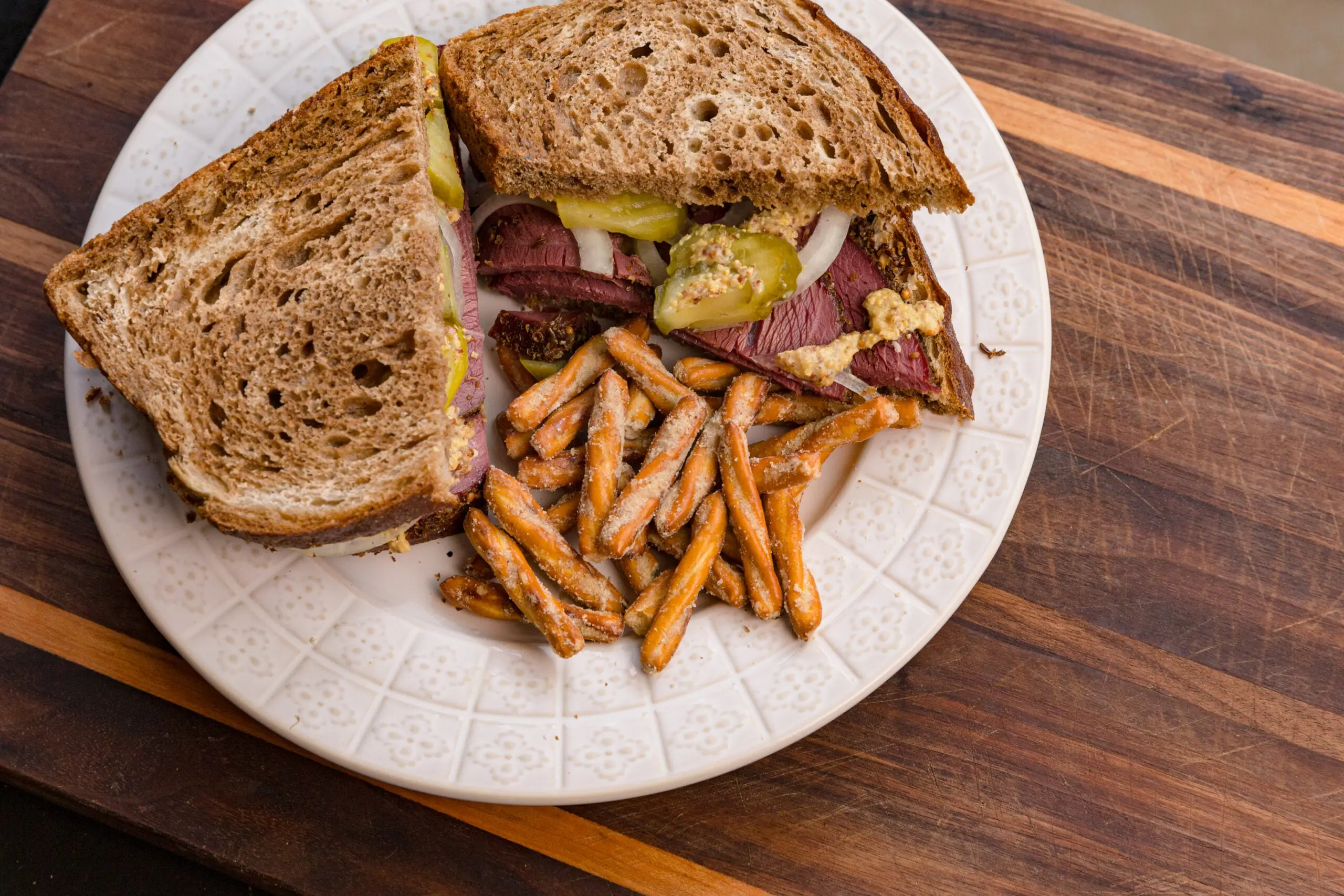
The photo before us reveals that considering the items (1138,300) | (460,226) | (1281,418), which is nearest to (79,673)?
(460,226)

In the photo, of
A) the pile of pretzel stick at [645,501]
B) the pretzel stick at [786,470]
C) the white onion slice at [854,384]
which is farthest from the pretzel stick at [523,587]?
the white onion slice at [854,384]

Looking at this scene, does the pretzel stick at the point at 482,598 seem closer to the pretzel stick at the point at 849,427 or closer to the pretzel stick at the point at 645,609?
the pretzel stick at the point at 645,609

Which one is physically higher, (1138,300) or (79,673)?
(1138,300)

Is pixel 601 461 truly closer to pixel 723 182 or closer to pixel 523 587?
pixel 523 587

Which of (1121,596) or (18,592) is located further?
(1121,596)

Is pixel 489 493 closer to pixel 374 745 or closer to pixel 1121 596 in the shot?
pixel 374 745

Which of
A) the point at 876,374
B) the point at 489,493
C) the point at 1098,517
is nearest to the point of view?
the point at 489,493

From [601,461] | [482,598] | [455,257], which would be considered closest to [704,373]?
[601,461]
